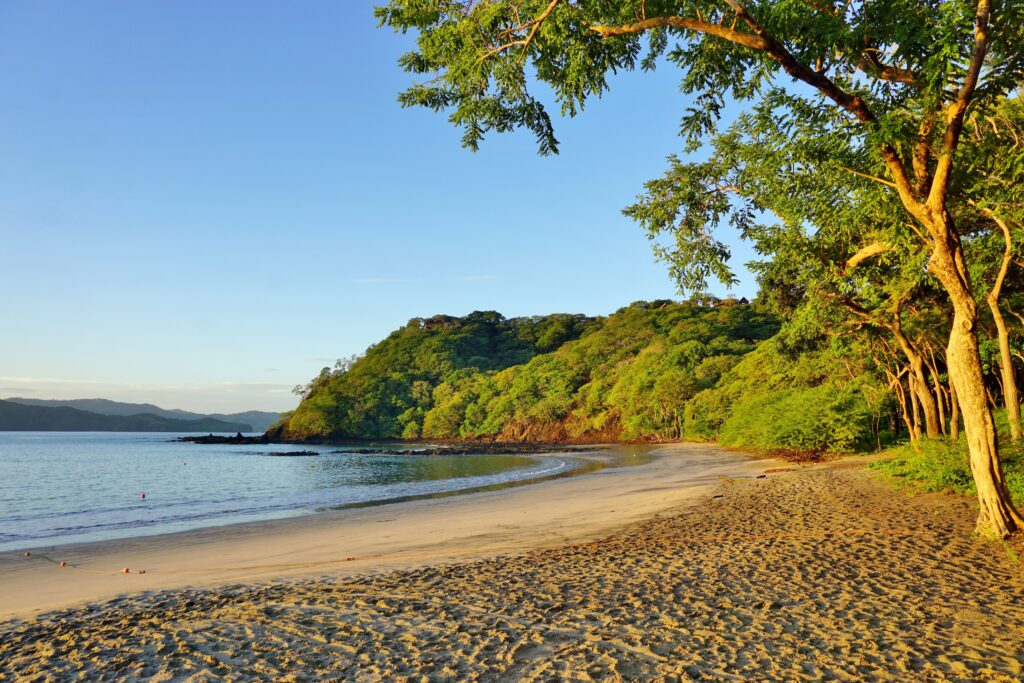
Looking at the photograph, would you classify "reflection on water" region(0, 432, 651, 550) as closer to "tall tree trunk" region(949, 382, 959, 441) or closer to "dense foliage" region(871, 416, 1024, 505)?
"dense foliage" region(871, 416, 1024, 505)

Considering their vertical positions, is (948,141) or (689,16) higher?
(689,16)

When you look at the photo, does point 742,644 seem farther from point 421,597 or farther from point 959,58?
point 959,58

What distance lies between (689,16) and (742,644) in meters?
7.68

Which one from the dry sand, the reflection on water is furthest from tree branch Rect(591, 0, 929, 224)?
the reflection on water

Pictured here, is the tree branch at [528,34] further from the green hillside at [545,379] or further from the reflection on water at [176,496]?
the green hillside at [545,379]

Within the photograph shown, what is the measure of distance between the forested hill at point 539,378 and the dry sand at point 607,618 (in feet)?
205

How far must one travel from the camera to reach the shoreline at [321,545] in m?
8.84

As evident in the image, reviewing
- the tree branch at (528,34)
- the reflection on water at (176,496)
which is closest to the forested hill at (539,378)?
the reflection on water at (176,496)

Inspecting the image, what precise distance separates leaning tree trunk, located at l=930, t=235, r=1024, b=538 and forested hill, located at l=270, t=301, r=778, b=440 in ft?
204

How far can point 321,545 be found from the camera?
38.6 feet

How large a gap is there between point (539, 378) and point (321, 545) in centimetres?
9588

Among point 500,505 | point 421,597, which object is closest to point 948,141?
point 421,597

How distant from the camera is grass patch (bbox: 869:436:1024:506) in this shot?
37.3ft

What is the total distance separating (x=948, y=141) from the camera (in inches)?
310
